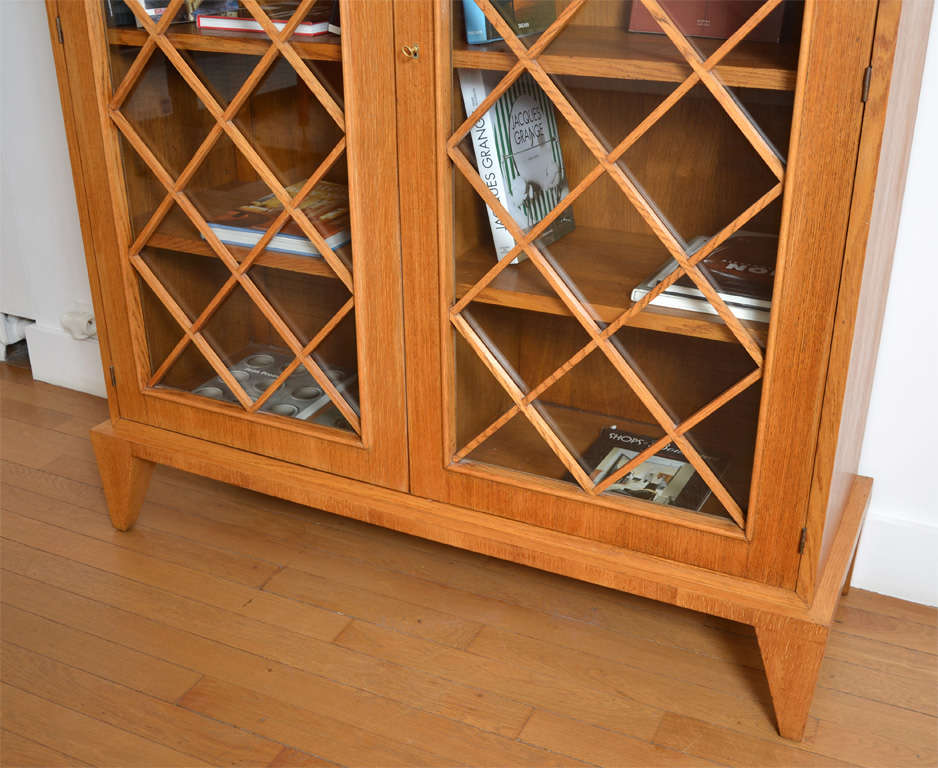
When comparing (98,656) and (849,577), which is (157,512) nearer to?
(98,656)

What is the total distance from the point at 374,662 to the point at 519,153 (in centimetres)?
72

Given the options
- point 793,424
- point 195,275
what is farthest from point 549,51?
point 195,275

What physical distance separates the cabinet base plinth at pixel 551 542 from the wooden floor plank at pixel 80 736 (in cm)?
39

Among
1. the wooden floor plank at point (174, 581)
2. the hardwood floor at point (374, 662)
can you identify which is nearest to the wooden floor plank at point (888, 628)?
the hardwood floor at point (374, 662)

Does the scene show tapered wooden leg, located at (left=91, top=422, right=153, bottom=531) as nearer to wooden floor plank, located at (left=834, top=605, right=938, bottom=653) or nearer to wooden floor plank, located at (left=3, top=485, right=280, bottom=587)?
wooden floor plank, located at (left=3, top=485, right=280, bottom=587)

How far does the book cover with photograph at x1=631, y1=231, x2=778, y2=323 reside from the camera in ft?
3.30

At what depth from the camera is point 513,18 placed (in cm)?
104

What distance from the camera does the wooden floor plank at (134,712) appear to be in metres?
1.19

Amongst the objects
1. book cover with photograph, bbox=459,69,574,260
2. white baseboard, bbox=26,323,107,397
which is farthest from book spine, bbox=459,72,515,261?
white baseboard, bbox=26,323,107,397

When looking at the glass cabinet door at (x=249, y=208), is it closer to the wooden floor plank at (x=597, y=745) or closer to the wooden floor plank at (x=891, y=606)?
the wooden floor plank at (x=597, y=745)

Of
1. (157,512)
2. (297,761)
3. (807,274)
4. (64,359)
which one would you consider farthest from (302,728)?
(64,359)

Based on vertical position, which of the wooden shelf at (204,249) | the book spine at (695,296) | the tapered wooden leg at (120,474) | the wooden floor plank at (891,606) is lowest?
the wooden floor plank at (891,606)

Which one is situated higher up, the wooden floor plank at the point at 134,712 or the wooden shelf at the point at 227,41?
the wooden shelf at the point at 227,41

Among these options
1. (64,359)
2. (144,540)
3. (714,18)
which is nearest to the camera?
(714,18)
